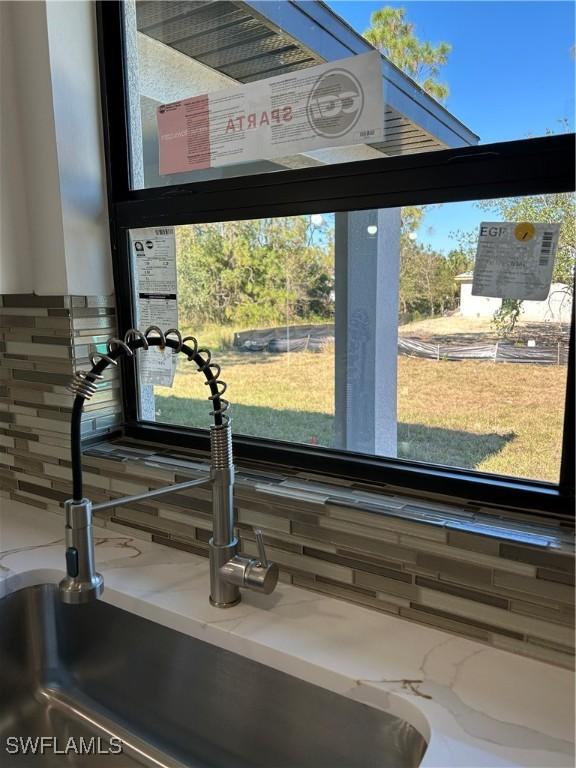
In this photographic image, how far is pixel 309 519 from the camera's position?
36.5 inches

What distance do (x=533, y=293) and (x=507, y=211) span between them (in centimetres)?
13

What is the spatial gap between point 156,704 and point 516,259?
36.0 inches

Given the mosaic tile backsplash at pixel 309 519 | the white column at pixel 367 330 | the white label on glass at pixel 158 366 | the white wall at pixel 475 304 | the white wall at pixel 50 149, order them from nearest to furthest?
the mosaic tile backsplash at pixel 309 519
the white wall at pixel 475 304
the white column at pixel 367 330
the white wall at pixel 50 149
the white label on glass at pixel 158 366

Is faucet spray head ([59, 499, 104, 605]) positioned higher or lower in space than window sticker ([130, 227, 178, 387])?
lower

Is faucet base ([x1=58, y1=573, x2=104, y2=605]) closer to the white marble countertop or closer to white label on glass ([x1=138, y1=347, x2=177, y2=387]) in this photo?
the white marble countertop

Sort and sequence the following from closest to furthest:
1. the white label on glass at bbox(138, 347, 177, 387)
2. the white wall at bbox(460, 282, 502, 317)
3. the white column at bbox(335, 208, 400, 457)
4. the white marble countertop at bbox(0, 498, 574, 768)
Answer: the white marble countertop at bbox(0, 498, 574, 768)
the white wall at bbox(460, 282, 502, 317)
the white column at bbox(335, 208, 400, 457)
the white label on glass at bbox(138, 347, 177, 387)

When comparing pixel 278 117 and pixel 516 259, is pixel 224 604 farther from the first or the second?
pixel 278 117

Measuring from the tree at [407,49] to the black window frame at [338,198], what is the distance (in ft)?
0.45

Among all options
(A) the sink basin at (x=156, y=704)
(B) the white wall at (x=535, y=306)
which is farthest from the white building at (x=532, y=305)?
(A) the sink basin at (x=156, y=704)

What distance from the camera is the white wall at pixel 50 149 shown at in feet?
3.70

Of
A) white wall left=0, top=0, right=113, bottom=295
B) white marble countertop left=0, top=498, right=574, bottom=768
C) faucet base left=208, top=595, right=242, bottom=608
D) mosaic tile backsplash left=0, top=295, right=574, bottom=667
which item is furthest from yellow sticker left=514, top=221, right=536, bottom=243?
white wall left=0, top=0, right=113, bottom=295

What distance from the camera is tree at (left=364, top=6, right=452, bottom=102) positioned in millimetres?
900

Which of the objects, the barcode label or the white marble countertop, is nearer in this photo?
the white marble countertop

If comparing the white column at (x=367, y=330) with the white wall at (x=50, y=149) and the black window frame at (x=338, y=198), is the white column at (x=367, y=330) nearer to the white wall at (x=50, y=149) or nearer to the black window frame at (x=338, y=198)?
the black window frame at (x=338, y=198)
